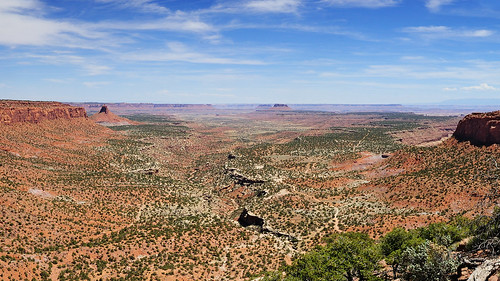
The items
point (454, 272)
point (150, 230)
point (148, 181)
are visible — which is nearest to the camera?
point (454, 272)

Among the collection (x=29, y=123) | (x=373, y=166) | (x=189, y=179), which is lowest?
(x=189, y=179)

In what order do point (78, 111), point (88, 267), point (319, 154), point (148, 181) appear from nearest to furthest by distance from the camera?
point (88, 267), point (148, 181), point (319, 154), point (78, 111)

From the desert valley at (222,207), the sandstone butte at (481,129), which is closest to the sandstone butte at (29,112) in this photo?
the desert valley at (222,207)

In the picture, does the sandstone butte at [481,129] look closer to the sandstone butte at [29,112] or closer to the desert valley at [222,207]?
the desert valley at [222,207]

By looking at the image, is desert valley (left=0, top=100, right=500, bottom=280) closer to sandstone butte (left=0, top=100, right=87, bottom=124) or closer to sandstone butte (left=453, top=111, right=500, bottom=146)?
sandstone butte (left=453, top=111, right=500, bottom=146)

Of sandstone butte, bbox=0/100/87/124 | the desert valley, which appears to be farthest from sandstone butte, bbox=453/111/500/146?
sandstone butte, bbox=0/100/87/124

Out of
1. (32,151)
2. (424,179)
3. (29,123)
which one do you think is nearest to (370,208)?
(424,179)

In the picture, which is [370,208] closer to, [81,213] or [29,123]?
[81,213]
